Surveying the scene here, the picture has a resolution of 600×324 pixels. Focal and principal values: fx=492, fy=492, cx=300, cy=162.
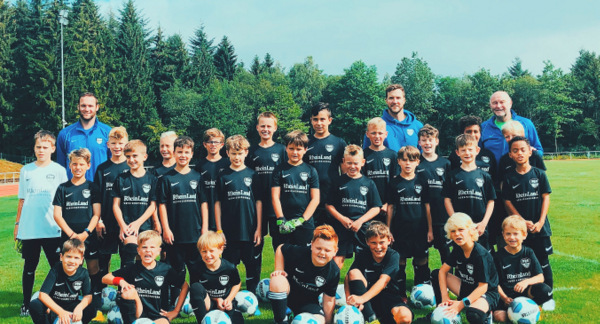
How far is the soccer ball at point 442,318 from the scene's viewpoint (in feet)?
15.6

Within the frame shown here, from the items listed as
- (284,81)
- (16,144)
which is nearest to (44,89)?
(16,144)

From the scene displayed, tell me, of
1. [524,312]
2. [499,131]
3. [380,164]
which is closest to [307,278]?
[380,164]

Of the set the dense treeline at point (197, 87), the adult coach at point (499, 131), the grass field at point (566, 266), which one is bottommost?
the grass field at point (566, 266)

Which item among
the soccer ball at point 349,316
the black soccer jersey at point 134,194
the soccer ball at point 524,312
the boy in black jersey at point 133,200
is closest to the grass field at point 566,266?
the soccer ball at point 524,312

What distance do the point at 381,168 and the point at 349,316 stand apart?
2.19 meters

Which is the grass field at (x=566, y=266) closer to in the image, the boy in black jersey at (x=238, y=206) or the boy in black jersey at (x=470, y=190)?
the boy in black jersey at (x=238, y=206)

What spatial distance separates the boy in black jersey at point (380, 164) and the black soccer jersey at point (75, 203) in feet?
11.1

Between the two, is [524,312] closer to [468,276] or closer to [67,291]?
[468,276]

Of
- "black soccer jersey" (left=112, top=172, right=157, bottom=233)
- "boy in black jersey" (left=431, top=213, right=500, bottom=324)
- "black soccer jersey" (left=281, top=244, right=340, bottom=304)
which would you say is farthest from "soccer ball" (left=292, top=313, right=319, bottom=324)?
"black soccer jersey" (left=112, top=172, right=157, bottom=233)

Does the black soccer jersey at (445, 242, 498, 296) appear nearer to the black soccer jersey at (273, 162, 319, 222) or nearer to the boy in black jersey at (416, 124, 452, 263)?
the boy in black jersey at (416, 124, 452, 263)

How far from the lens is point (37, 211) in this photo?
590cm

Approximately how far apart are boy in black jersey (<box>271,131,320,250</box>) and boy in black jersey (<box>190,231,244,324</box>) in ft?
3.14

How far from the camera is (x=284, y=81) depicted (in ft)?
225

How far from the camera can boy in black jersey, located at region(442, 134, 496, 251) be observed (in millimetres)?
5758
